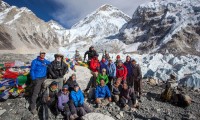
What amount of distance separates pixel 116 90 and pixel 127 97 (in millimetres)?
637

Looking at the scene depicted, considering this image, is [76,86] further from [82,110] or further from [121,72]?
[121,72]

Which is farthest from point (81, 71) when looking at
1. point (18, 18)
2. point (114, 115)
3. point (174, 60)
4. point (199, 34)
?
point (18, 18)

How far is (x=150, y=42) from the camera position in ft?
238

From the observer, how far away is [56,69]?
8344mm

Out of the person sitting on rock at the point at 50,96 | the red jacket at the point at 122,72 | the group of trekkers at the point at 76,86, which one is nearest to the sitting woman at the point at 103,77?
the group of trekkers at the point at 76,86

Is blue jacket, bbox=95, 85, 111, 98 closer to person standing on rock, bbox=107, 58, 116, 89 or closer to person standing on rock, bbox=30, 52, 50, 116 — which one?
person standing on rock, bbox=107, 58, 116, 89

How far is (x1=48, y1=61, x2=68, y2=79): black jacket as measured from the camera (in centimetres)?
827

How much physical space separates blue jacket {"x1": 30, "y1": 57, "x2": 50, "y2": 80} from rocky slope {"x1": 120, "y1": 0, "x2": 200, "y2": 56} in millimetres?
45713

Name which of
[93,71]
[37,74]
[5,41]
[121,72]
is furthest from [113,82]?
[5,41]

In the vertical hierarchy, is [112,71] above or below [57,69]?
below

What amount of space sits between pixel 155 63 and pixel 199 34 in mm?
48104

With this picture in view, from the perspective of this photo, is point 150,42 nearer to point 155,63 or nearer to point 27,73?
point 155,63

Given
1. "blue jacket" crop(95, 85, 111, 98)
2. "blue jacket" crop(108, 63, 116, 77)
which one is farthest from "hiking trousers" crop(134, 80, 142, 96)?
"blue jacket" crop(95, 85, 111, 98)

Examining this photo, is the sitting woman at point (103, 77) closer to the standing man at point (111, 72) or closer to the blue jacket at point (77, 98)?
the standing man at point (111, 72)
